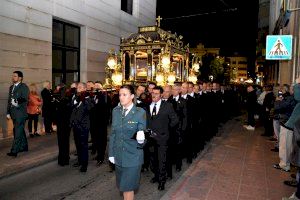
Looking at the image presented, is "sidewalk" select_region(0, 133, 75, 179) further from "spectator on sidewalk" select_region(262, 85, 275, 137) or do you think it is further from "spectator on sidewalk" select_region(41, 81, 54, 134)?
"spectator on sidewalk" select_region(262, 85, 275, 137)

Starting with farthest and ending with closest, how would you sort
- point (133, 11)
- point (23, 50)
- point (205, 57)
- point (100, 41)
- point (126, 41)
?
point (205, 57)
point (133, 11)
point (100, 41)
point (126, 41)
point (23, 50)

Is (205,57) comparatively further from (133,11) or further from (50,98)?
(50,98)

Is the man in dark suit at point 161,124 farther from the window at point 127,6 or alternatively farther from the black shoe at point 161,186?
the window at point 127,6

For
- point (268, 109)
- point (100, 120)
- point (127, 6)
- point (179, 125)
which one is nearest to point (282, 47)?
point (268, 109)

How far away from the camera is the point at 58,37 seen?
48.3 feet

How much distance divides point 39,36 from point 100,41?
5500 mm

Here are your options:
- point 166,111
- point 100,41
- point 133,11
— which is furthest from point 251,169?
point 133,11

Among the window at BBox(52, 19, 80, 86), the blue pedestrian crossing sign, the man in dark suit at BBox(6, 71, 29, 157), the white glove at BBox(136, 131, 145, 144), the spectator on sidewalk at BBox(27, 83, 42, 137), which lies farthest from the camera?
the window at BBox(52, 19, 80, 86)

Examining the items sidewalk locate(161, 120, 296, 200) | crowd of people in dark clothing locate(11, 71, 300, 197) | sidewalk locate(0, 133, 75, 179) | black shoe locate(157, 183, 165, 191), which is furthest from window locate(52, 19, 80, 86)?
black shoe locate(157, 183, 165, 191)

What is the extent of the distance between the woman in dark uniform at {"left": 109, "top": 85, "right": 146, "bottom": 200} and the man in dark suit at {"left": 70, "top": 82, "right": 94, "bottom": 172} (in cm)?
298

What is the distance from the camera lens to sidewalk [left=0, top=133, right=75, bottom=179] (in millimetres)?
7321

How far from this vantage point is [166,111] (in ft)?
20.4

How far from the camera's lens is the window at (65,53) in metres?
14.5

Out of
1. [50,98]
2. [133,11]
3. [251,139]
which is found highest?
[133,11]
